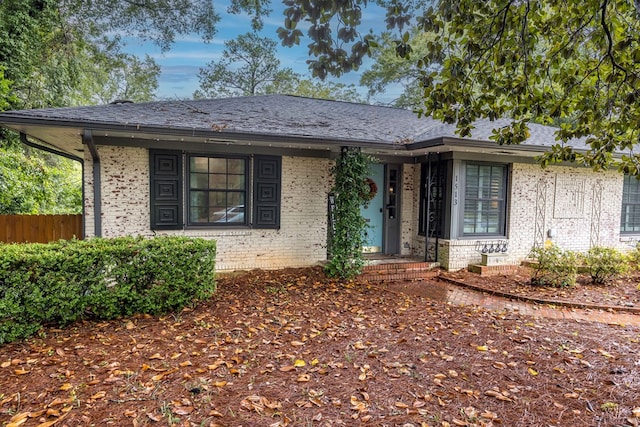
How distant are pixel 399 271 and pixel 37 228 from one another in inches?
284

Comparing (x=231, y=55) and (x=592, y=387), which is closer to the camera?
(x=592, y=387)

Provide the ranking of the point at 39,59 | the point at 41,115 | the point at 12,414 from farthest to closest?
the point at 39,59
the point at 41,115
the point at 12,414

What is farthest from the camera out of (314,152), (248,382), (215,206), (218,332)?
(314,152)

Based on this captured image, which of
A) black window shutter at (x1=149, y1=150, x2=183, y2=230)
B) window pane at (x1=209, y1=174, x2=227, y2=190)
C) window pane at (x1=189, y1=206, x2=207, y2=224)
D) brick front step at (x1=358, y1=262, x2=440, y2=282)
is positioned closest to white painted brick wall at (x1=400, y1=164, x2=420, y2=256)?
brick front step at (x1=358, y1=262, x2=440, y2=282)

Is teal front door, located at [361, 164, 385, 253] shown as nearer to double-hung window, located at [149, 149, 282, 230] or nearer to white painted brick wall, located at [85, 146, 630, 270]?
white painted brick wall, located at [85, 146, 630, 270]

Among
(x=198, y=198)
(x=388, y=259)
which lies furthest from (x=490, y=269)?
(x=198, y=198)

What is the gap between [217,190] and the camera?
7.41m

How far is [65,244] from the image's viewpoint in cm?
470

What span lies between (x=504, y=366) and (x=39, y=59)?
15339 millimetres

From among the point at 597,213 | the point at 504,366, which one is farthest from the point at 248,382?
the point at 597,213

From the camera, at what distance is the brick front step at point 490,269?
320 inches

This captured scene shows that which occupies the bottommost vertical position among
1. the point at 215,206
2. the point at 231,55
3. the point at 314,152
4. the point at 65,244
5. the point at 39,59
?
the point at 65,244

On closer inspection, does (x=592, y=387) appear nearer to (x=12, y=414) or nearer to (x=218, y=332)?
(x=218, y=332)

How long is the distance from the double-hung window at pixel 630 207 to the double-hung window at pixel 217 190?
1004cm
